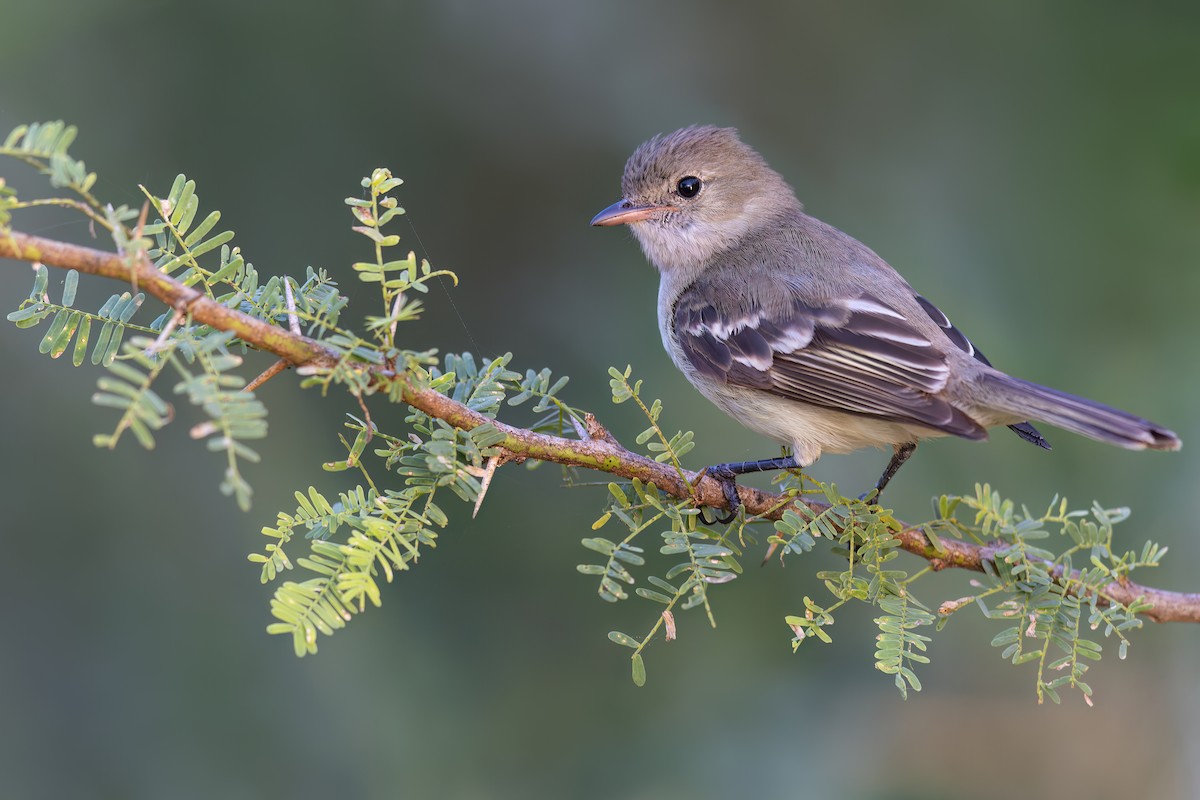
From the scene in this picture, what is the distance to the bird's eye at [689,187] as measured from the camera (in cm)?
459

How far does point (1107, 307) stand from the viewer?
438 centimetres

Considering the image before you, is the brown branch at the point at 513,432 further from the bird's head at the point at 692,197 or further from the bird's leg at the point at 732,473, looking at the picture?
the bird's head at the point at 692,197

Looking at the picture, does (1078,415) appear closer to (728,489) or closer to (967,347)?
(967,347)

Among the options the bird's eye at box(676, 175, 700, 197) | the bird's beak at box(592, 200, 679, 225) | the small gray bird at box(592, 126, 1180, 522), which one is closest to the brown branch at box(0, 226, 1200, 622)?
the small gray bird at box(592, 126, 1180, 522)

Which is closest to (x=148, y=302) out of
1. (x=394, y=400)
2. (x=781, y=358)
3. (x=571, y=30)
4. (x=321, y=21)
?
(x=321, y=21)

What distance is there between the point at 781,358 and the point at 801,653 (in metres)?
1.26

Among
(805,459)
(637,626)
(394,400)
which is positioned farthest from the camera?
(637,626)

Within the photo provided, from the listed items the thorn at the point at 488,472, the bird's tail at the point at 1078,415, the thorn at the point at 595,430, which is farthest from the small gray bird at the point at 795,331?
the thorn at the point at 488,472

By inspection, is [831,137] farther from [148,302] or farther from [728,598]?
[148,302]

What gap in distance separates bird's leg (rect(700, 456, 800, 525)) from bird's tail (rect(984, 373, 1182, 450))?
2.30 ft

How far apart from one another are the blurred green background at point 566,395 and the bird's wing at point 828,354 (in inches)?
24.3

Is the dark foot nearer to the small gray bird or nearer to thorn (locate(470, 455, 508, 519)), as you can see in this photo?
the small gray bird

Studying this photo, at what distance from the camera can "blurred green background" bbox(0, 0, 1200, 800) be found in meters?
3.92

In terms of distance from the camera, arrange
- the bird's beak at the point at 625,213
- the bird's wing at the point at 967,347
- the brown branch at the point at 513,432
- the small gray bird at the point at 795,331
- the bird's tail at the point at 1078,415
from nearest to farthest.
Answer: the brown branch at the point at 513,432 < the bird's tail at the point at 1078,415 < the small gray bird at the point at 795,331 < the bird's wing at the point at 967,347 < the bird's beak at the point at 625,213
